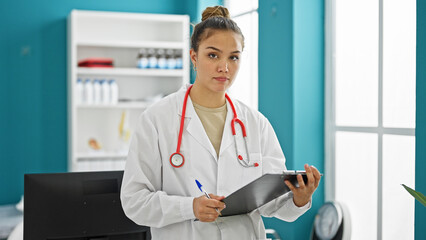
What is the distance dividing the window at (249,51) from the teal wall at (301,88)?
2.07ft

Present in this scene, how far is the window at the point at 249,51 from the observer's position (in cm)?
355

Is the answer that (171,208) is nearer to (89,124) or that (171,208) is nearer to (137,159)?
(137,159)

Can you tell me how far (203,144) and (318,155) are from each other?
5.05 ft

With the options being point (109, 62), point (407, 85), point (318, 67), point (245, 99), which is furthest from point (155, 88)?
point (407, 85)

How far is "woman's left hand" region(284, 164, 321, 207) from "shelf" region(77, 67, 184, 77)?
10.00ft

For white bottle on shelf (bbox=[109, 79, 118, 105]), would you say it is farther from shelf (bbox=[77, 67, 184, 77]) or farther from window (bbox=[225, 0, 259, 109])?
window (bbox=[225, 0, 259, 109])

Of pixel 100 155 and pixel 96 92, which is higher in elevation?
pixel 96 92

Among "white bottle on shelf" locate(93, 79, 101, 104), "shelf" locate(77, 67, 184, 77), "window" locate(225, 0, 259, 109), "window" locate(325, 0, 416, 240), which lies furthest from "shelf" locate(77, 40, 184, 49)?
"window" locate(325, 0, 416, 240)

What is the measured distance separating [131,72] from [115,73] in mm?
142

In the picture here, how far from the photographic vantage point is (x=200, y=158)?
1.43m

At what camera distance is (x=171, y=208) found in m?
1.32

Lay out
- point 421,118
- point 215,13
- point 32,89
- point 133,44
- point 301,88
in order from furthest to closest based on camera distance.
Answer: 1. point 32,89
2. point 133,44
3. point 301,88
4. point 421,118
5. point 215,13

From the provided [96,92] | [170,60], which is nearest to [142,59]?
[170,60]

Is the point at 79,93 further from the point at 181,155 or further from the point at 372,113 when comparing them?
the point at 181,155
